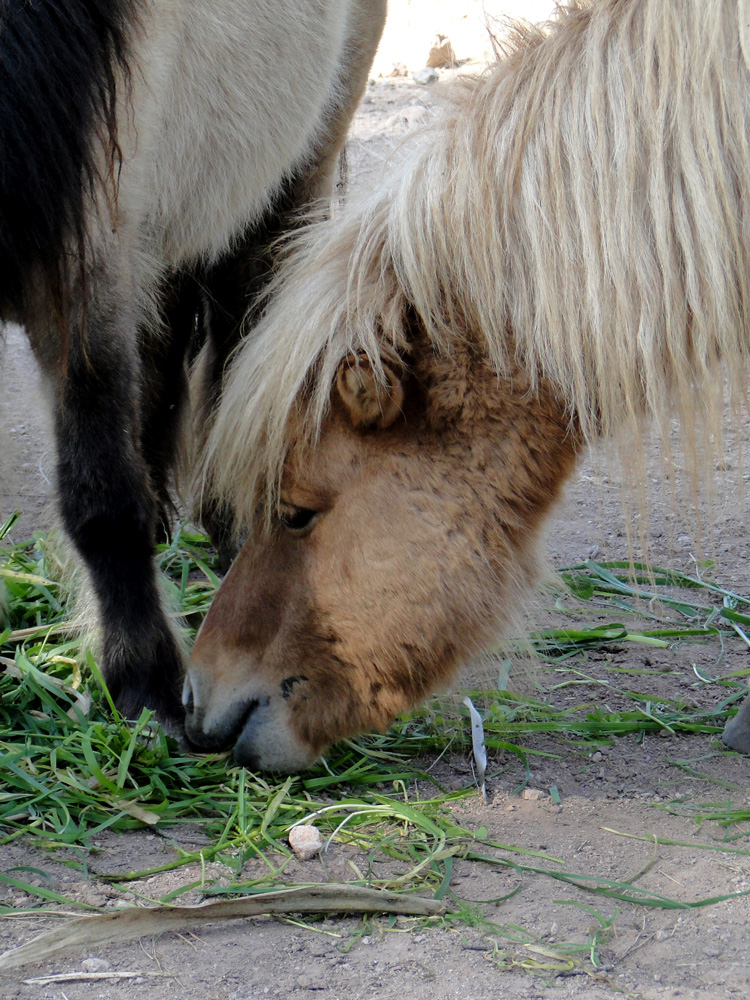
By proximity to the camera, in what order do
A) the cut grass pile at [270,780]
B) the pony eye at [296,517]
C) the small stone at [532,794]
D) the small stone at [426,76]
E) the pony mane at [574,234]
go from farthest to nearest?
the small stone at [426,76] < the small stone at [532,794] < the pony eye at [296,517] < the cut grass pile at [270,780] < the pony mane at [574,234]

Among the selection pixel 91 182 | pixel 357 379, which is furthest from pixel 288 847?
pixel 91 182

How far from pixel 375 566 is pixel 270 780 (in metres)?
0.57

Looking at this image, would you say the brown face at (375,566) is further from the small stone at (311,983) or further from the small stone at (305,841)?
the small stone at (311,983)

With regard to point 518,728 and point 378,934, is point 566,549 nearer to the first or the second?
point 518,728

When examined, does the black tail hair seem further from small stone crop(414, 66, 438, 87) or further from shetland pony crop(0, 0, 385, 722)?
small stone crop(414, 66, 438, 87)

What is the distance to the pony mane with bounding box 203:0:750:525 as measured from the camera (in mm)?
1733

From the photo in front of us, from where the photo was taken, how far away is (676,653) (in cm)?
294

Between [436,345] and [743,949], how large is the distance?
117 cm

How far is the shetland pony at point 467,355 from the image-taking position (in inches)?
69.1

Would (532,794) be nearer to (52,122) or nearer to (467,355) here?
(467,355)

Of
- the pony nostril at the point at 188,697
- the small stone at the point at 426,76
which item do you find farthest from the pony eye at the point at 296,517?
the small stone at the point at 426,76

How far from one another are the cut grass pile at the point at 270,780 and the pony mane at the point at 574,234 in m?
0.67

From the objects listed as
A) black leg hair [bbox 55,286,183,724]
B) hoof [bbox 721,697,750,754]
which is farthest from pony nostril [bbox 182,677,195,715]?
hoof [bbox 721,697,750,754]

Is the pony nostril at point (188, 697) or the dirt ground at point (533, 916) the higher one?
the pony nostril at point (188, 697)
